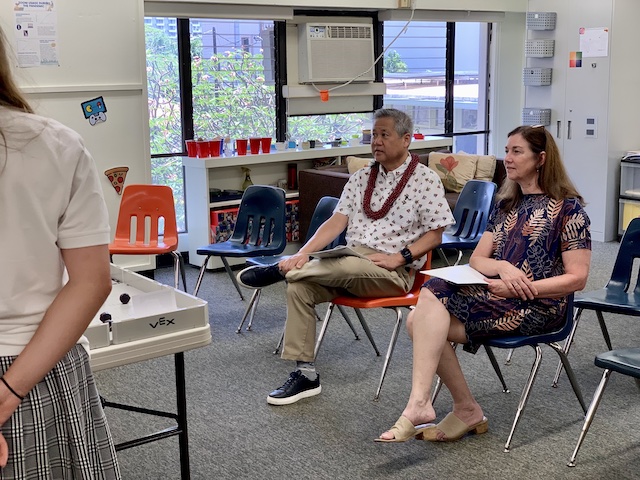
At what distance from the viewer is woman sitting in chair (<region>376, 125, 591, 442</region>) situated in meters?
3.22

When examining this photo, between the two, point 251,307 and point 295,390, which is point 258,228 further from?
point 295,390

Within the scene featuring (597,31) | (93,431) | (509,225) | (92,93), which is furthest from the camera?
(597,31)

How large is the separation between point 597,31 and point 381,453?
5154 millimetres

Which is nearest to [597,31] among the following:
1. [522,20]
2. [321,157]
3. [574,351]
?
[522,20]

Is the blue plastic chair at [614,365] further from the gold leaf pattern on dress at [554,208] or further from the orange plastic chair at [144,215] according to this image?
the orange plastic chair at [144,215]

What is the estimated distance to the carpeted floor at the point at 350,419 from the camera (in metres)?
3.12

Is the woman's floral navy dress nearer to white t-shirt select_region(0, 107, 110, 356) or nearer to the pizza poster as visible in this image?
white t-shirt select_region(0, 107, 110, 356)

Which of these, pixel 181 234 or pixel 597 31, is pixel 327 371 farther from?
pixel 597 31

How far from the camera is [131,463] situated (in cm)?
316

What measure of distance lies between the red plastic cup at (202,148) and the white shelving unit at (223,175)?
76 millimetres

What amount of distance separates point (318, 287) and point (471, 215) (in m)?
2.02

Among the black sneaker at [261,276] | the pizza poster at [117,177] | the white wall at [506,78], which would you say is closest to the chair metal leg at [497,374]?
the black sneaker at [261,276]

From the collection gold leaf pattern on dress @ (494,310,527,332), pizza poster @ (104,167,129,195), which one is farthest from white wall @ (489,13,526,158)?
gold leaf pattern on dress @ (494,310,527,332)

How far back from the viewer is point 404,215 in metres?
3.96
